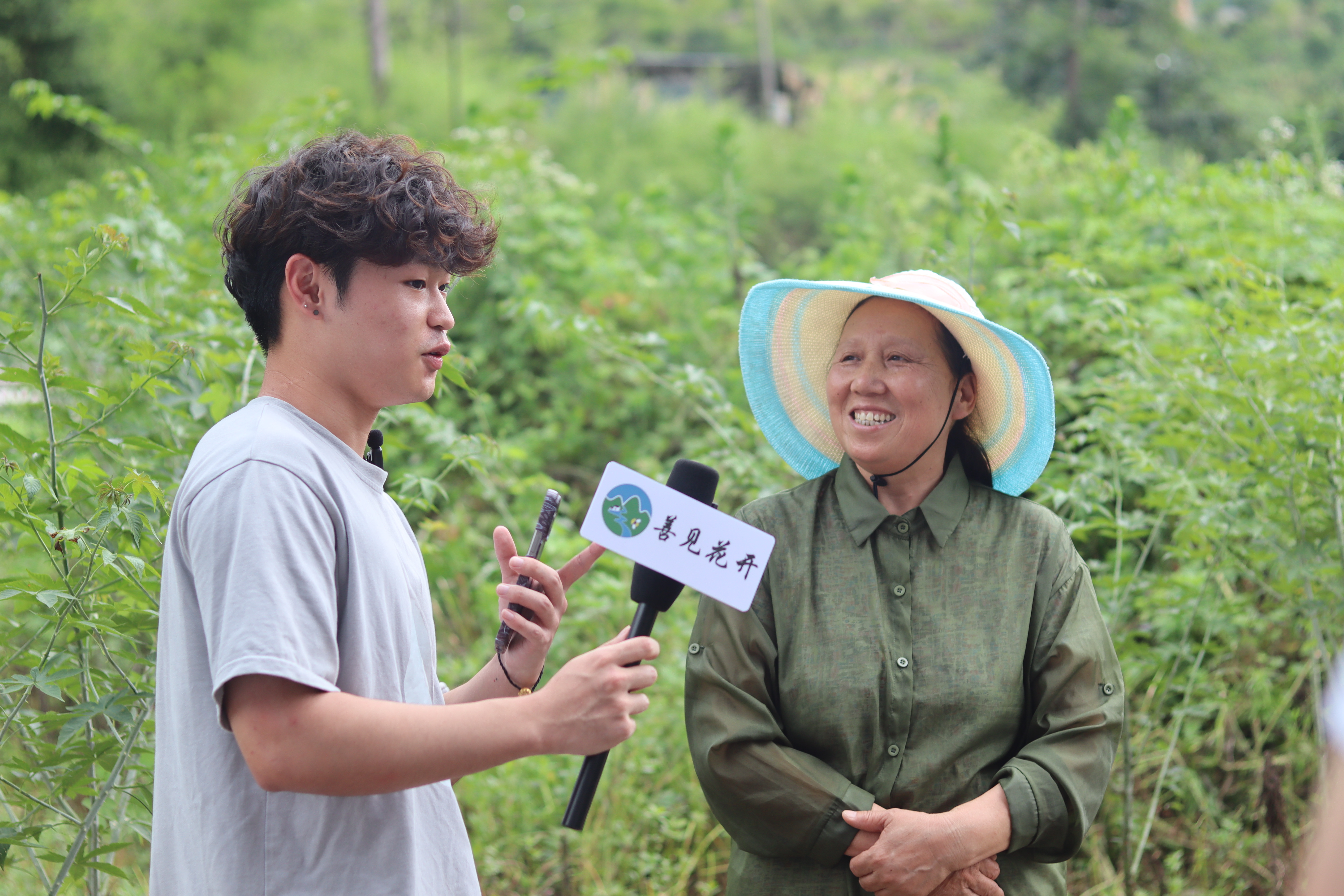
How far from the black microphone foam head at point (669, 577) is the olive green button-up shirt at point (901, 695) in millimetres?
399

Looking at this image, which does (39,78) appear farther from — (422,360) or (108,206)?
(422,360)

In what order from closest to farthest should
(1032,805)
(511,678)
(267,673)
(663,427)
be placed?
1. (267,673)
2. (511,678)
3. (1032,805)
4. (663,427)

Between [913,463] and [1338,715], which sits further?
[913,463]

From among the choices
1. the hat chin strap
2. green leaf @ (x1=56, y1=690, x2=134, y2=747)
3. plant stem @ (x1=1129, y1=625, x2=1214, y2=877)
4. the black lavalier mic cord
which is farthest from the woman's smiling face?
green leaf @ (x1=56, y1=690, x2=134, y2=747)

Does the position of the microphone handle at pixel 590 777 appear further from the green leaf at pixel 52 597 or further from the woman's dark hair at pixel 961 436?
the green leaf at pixel 52 597

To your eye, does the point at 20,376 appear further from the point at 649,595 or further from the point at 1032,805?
the point at 1032,805

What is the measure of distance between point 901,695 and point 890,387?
586 millimetres

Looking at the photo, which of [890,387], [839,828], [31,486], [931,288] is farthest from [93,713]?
[931,288]

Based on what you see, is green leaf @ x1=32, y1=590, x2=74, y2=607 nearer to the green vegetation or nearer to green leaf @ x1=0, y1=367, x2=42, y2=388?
the green vegetation

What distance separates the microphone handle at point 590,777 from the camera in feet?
4.39

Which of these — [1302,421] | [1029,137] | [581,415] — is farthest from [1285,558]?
[1029,137]

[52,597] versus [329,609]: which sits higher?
[329,609]

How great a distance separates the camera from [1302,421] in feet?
8.41

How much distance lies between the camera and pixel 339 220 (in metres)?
1.40
